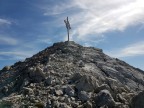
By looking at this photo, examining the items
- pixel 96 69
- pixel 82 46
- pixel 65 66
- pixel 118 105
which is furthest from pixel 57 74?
pixel 82 46

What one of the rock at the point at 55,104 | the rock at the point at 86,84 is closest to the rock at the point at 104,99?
the rock at the point at 86,84

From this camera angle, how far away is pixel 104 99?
34594 millimetres

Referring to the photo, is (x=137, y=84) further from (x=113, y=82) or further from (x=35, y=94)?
(x=35, y=94)

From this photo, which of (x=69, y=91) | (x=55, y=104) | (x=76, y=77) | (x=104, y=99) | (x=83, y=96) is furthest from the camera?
(x=76, y=77)

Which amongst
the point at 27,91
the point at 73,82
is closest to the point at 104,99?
the point at 73,82

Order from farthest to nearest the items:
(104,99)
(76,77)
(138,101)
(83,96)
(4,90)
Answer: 1. (4,90)
2. (76,77)
3. (83,96)
4. (104,99)
5. (138,101)

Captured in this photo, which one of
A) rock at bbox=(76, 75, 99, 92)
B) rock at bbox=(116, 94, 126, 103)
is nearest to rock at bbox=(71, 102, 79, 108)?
rock at bbox=(76, 75, 99, 92)

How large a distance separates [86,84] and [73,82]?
2270 mm

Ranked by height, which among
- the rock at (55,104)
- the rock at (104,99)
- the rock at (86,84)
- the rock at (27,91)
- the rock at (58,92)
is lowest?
the rock at (55,104)

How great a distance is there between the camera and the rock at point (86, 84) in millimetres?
37094

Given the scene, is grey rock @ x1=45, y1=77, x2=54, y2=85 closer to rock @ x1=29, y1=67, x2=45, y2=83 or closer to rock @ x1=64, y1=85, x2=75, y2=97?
rock @ x1=29, y1=67, x2=45, y2=83

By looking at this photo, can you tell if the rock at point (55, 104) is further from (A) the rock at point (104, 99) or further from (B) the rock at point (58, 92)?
(A) the rock at point (104, 99)

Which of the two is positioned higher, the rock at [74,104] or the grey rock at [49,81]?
the grey rock at [49,81]

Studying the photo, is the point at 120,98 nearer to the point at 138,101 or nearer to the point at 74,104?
the point at 138,101
